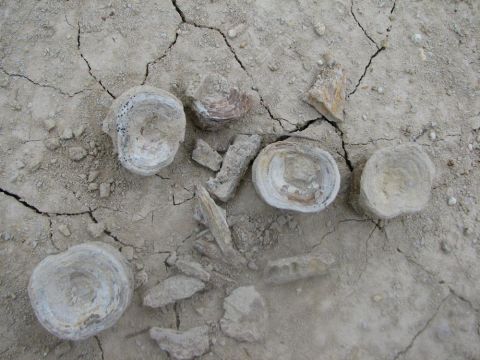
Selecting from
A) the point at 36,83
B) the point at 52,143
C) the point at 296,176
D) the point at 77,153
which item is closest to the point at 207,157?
the point at 296,176

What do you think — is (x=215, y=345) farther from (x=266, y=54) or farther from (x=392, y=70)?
(x=392, y=70)

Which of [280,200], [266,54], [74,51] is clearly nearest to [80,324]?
[280,200]

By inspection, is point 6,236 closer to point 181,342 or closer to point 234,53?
point 181,342

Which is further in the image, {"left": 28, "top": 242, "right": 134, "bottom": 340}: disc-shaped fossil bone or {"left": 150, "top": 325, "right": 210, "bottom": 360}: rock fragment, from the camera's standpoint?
{"left": 150, "top": 325, "right": 210, "bottom": 360}: rock fragment

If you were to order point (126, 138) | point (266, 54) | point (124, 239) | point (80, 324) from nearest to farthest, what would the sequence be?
point (80, 324) < point (126, 138) < point (124, 239) < point (266, 54)

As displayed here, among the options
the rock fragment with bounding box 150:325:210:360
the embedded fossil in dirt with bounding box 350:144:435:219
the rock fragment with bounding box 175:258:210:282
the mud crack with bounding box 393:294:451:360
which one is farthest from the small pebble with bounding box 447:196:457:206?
the rock fragment with bounding box 150:325:210:360

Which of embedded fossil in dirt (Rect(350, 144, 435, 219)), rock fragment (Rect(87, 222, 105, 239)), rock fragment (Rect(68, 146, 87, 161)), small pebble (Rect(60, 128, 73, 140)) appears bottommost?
rock fragment (Rect(87, 222, 105, 239))

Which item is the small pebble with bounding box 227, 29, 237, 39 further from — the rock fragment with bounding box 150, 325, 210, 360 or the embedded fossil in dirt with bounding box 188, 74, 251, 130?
the rock fragment with bounding box 150, 325, 210, 360
